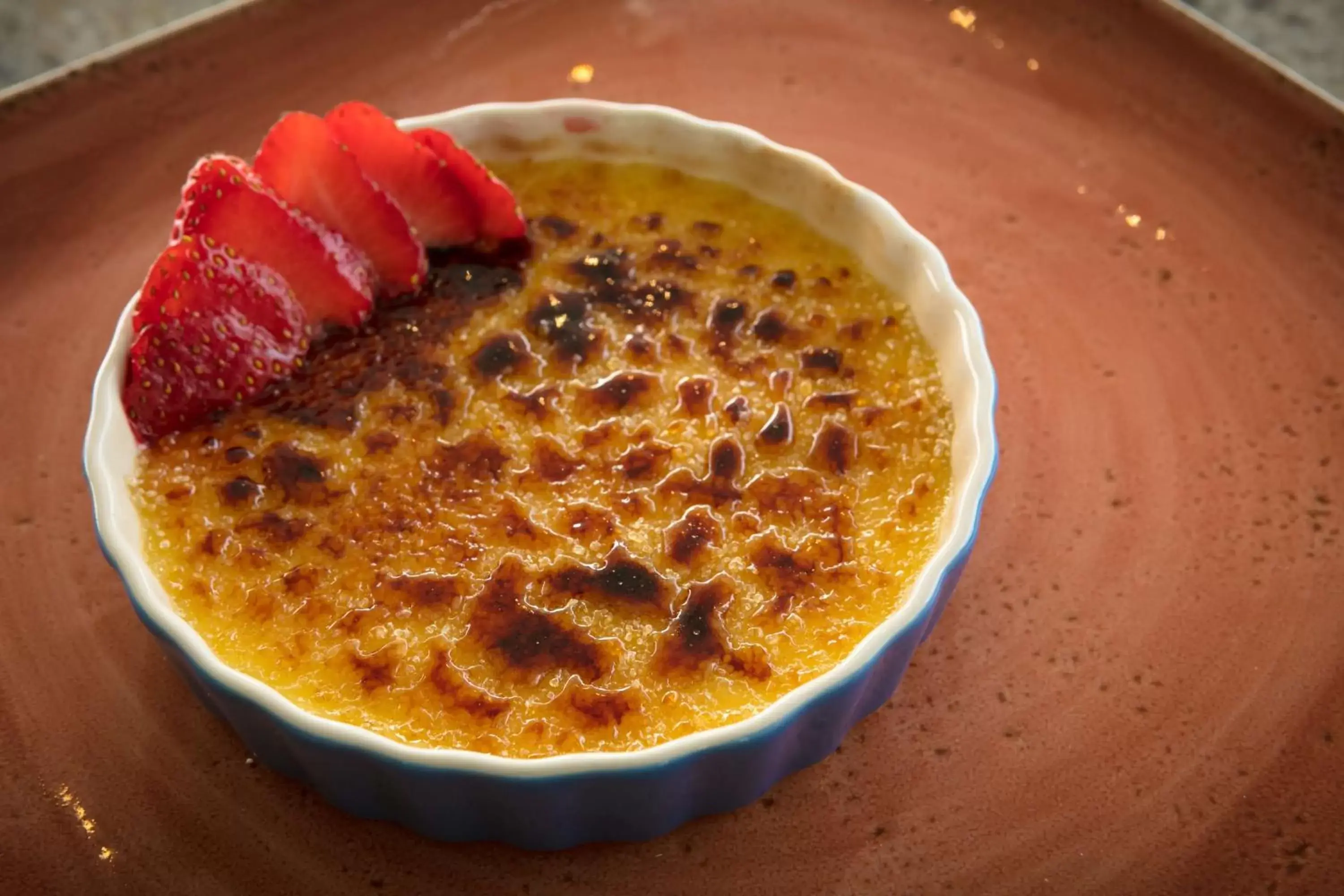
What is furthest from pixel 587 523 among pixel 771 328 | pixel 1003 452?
pixel 1003 452

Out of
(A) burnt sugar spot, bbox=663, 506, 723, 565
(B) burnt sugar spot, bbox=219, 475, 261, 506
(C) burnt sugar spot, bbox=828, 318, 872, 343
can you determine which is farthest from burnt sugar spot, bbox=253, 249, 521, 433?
(C) burnt sugar spot, bbox=828, 318, 872, 343

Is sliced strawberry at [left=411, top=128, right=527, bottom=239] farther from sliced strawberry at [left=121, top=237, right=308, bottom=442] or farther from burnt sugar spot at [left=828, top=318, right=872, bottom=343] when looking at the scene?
burnt sugar spot at [left=828, top=318, right=872, bottom=343]

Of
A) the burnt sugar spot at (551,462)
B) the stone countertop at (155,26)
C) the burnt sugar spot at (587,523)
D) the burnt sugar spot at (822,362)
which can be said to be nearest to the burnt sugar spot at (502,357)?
the burnt sugar spot at (551,462)

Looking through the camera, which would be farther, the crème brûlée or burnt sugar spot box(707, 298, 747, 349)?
burnt sugar spot box(707, 298, 747, 349)

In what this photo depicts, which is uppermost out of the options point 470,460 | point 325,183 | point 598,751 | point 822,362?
point 325,183

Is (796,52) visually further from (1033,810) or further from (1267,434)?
(1033,810)

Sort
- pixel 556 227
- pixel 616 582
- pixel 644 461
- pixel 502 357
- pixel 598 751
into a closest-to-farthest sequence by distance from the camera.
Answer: pixel 598 751, pixel 616 582, pixel 644 461, pixel 502 357, pixel 556 227

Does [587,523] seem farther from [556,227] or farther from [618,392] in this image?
[556,227]
